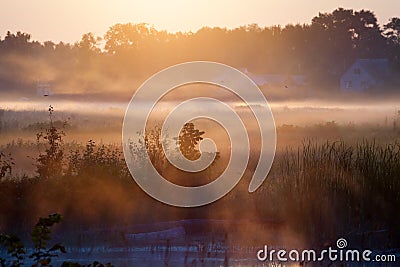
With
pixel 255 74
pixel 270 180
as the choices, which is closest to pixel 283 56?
pixel 255 74

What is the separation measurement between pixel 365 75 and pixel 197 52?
12.0 metres

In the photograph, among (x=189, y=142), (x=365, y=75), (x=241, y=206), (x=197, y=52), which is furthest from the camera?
(x=197, y=52)

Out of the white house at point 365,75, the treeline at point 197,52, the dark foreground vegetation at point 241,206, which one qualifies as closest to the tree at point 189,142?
the dark foreground vegetation at point 241,206

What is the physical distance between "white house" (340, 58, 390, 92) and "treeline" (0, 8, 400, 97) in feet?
3.85

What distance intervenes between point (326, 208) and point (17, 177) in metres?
5.15

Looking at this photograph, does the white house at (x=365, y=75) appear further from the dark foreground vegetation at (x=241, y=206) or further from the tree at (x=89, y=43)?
the dark foreground vegetation at (x=241, y=206)

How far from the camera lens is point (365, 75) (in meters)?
63.2

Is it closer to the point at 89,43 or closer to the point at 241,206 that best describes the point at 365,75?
the point at 89,43

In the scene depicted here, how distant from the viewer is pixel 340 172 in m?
14.3

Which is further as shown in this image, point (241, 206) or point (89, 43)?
point (89, 43)

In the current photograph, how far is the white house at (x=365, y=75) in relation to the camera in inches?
2475

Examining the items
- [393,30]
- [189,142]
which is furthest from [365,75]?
[189,142]

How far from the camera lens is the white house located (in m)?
62.9

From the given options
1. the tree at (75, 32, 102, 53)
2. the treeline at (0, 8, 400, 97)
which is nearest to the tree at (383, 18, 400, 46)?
the treeline at (0, 8, 400, 97)
